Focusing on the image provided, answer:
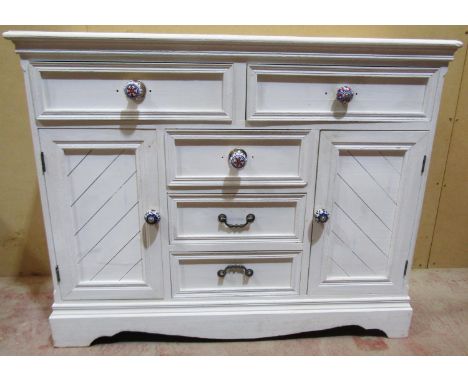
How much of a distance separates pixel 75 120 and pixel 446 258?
5.33ft

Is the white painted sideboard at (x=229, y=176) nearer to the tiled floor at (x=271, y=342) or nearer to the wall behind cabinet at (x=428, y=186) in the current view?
the tiled floor at (x=271, y=342)

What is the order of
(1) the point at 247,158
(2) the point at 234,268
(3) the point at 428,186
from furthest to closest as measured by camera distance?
(3) the point at 428,186
(2) the point at 234,268
(1) the point at 247,158

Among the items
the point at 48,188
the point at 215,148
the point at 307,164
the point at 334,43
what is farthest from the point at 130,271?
the point at 334,43

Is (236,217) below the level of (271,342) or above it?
above

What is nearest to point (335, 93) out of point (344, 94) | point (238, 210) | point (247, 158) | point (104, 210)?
point (344, 94)

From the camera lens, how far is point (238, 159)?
3.32 ft

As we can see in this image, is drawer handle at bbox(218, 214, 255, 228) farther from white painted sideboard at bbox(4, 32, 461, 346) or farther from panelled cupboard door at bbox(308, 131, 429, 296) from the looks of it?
panelled cupboard door at bbox(308, 131, 429, 296)

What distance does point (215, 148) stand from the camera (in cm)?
103

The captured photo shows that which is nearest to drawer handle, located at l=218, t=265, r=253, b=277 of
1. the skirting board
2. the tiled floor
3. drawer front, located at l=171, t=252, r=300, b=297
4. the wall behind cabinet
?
drawer front, located at l=171, t=252, r=300, b=297

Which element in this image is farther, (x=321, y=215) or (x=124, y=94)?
(x=321, y=215)

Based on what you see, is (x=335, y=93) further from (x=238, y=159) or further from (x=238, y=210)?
(x=238, y=210)

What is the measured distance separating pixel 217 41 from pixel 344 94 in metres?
0.36

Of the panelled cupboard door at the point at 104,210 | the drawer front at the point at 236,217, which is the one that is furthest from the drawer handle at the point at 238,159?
the panelled cupboard door at the point at 104,210

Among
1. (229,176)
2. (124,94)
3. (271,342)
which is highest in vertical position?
(124,94)
